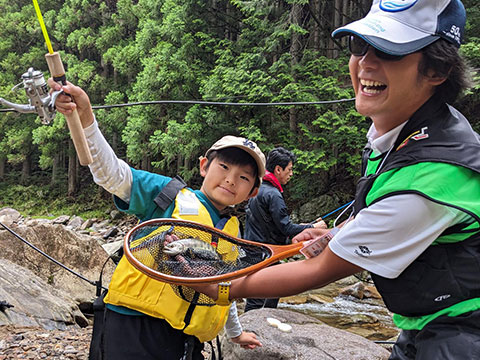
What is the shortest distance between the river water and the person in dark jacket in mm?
3237

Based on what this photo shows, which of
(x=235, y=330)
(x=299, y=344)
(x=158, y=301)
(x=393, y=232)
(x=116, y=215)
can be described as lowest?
(x=116, y=215)

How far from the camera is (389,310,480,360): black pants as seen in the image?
1322mm

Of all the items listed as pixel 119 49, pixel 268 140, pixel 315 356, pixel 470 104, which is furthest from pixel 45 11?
pixel 315 356

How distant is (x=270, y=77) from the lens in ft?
43.9

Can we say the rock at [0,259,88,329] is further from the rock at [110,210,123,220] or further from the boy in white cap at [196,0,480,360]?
the rock at [110,210,123,220]

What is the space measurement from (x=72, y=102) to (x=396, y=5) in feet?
4.20

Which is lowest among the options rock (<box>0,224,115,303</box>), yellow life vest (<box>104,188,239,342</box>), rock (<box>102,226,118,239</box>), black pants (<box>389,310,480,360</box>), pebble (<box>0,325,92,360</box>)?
rock (<box>102,226,118,239</box>)

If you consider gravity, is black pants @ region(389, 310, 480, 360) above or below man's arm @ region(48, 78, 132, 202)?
below

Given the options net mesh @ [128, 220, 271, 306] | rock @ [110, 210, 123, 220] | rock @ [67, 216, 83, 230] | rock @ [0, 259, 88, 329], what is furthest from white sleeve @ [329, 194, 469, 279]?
rock @ [67, 216, 83, 230]

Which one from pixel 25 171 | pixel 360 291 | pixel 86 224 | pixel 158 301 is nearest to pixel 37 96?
pixel 158 301

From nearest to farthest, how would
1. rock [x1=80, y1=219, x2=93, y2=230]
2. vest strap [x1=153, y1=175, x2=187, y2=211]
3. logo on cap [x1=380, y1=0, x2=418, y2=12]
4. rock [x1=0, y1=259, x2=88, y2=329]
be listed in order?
logo on cap [x1=380, y1=0, x2=418, y2=12], vest strap [x1=153, y1=175, x2=187, y2=211], rock [x1=0, y1=259, x2=88, y2=329], rock [x1=80, y1=219, x2=93, y2=230]

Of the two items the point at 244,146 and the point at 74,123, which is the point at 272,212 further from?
the point at 74,123

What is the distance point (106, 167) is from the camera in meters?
1.92

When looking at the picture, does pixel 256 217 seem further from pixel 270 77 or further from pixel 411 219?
pixel 270 77
